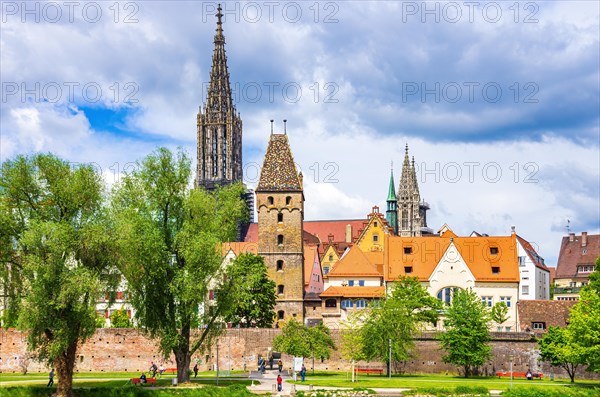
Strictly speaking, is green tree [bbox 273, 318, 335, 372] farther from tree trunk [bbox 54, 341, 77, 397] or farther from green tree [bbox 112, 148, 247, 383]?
tree trunk [bbox 54, 341, 77, 397]

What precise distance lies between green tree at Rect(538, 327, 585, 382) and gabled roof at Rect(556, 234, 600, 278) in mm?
45443

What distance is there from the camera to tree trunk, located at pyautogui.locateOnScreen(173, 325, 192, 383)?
59.3 metres

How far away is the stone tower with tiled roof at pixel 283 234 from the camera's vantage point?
89.4 metres

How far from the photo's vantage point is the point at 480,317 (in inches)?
2879

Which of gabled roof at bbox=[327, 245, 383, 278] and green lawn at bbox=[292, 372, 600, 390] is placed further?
gabled roof at bbox=[327, 245, 383, 278]

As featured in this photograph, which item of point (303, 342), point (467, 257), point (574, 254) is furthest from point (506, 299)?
point (574, 254)

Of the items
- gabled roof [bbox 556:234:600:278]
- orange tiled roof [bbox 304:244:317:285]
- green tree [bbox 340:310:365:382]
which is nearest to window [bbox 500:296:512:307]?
green tree [bbox 340:310:365:382]

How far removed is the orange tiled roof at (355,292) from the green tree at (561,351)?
19714 mm

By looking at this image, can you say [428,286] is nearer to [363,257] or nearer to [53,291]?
[363,257]

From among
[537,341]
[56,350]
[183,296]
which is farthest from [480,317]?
[56,350]

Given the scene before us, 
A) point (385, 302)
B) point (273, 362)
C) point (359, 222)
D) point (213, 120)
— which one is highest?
point (213, 120)

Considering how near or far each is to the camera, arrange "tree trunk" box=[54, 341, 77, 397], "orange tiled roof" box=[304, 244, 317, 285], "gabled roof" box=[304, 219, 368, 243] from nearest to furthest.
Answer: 1. "tree trunk" box=[54, 341, 77, 397]
2. "orange tiled roof" box=[304, 244, 317, 285]
3. "gabled roof" box=[304, 219, 368, 243]

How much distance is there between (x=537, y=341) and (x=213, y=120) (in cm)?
11027

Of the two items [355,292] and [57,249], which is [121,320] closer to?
[355,292]
